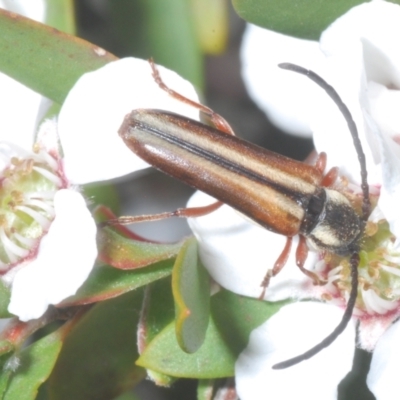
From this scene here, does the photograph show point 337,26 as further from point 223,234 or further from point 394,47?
point 223,234

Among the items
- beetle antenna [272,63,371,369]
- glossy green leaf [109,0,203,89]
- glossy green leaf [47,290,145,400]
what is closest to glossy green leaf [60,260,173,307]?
glossy green leaf [47,290,145,400]

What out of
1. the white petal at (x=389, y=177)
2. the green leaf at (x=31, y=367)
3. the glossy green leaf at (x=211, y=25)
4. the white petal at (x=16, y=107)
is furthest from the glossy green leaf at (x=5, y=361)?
the glossy green leaf at (x=211, y=25)

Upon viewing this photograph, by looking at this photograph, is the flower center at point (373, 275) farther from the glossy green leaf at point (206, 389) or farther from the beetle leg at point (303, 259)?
the glossy green leaf at point (206, 389)

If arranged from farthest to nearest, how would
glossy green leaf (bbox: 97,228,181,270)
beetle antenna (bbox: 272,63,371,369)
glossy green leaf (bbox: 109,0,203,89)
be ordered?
glossy green leaf (bbox: 109,0,203,89) < beetle antenna (bbox: 272,63,371,369) < glossy green leaf (bbox: 97,228,181,270)

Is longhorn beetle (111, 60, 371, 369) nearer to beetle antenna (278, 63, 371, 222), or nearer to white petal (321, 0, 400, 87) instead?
beetle antenna (278, 63, 371, 222)

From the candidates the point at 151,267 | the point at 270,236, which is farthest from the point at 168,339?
the point at 270,236

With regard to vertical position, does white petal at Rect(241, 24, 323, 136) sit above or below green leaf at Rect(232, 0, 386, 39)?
below
